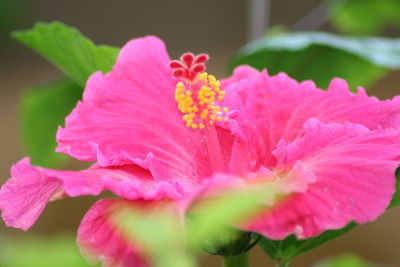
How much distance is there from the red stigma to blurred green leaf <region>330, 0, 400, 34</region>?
975 millimetres

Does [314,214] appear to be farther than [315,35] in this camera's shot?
No

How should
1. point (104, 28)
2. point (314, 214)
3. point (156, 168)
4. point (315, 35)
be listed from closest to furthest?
1. point (314, 214)
2. point (156, 168)
3. point (315, 35)
4. point (104, 28)

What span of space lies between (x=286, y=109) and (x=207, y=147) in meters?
0.09

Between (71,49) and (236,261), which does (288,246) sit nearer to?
(236,261)

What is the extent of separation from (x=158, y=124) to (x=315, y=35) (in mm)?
534

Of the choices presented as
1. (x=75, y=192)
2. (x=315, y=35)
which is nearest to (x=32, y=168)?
(x=75, y=192)

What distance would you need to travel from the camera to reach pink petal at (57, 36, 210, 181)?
1.79 feet

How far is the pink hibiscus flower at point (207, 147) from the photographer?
0.43 metres

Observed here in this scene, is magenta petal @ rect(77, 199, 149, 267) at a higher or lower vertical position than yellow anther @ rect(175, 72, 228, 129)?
lower

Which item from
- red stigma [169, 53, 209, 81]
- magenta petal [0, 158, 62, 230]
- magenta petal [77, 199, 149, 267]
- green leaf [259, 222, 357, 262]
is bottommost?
green leaf [259, 222, 357, 262]

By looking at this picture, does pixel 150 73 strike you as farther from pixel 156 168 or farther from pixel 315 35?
pixel 315 35

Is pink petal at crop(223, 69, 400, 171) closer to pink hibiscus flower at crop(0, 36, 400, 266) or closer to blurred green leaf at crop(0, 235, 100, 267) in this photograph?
pink hibiscus flower at crop(0, 36, 400, 266)

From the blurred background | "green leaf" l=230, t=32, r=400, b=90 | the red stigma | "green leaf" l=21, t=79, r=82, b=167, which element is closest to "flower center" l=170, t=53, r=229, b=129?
the red stigma

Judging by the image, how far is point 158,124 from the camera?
59 centimetres
